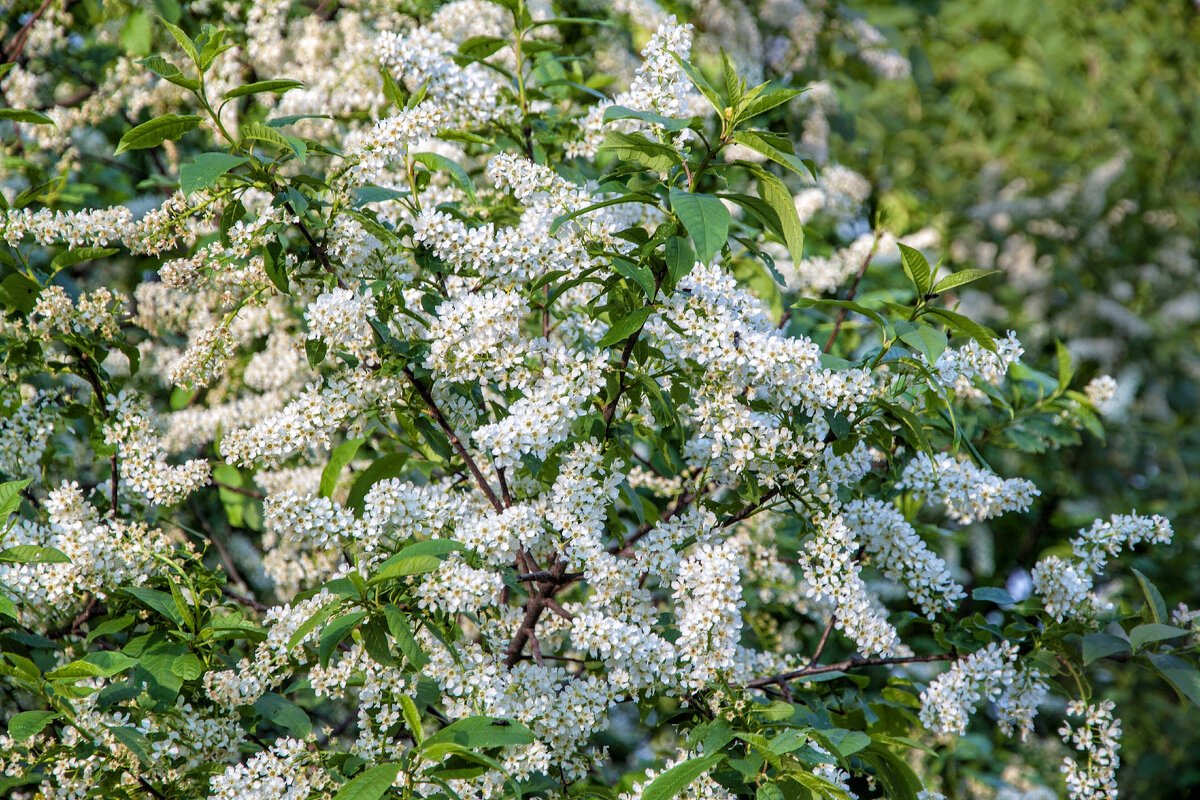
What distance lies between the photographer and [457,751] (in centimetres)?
152

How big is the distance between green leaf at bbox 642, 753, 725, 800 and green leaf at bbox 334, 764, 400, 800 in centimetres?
42

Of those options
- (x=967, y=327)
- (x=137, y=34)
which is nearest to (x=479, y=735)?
(x=967, y=327)

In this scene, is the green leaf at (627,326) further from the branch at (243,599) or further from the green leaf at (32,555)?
the branch at (243,599)

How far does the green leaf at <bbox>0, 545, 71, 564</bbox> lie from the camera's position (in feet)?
5.90

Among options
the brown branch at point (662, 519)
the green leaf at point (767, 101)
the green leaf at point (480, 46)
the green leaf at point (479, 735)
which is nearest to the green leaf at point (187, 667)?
the green leaf at point (479, 735)

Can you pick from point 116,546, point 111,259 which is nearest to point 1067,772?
point 116,546

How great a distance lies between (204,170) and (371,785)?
108cm

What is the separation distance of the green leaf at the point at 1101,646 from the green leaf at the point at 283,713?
1524 millimetres

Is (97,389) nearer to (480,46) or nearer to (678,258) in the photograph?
(480,46)

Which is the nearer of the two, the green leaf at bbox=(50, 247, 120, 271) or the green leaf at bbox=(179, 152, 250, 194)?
the green leaf at bbox=(179, 152, 250, 194)

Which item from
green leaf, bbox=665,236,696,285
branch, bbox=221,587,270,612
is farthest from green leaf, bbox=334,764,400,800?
branch, bbox=221,587,270,612

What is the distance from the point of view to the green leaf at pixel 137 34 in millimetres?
3297

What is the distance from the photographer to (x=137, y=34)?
3.31 meters

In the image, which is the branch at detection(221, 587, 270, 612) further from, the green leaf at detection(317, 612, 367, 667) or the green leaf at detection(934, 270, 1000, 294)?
the green leaf at detection(934, 270, 1000, 294)
